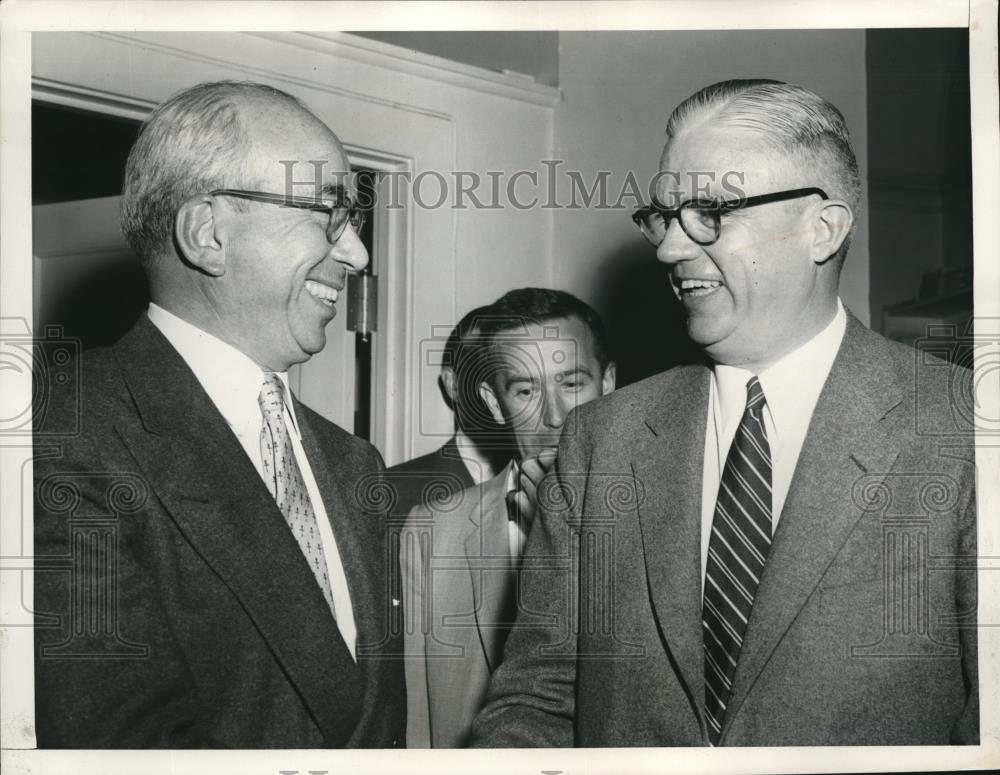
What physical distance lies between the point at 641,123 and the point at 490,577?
0.69m

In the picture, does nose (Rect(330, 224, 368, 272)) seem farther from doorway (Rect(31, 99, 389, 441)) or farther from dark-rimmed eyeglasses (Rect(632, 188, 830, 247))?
dark-rimmed eyeglasses (Rect(632, 188, 830, 247))

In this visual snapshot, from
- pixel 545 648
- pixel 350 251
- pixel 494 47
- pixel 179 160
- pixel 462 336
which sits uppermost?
pixel 494 47

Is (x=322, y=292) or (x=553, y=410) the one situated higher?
(x=322, y=292)

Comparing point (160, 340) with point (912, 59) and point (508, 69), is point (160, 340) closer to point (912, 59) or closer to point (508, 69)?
point (508, 69)

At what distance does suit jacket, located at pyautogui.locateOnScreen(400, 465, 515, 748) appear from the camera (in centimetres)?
154

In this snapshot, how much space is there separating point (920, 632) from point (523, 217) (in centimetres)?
81

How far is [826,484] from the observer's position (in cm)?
145

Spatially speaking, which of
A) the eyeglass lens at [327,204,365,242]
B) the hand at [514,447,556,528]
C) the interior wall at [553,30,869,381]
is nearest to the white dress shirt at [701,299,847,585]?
the interior wall at [553,30,869,381]

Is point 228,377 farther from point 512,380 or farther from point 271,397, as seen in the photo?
point 512,380

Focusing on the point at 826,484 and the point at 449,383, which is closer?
the point at 826,484

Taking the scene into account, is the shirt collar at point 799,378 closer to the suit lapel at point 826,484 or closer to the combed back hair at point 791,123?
the suit lapel at point 826,484

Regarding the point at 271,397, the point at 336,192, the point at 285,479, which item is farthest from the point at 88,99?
the point at 285,479

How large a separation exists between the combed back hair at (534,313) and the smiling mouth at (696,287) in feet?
0.41

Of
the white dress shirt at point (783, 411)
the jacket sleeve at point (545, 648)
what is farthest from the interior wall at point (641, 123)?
the jacket sleeve at point (545, 648)
